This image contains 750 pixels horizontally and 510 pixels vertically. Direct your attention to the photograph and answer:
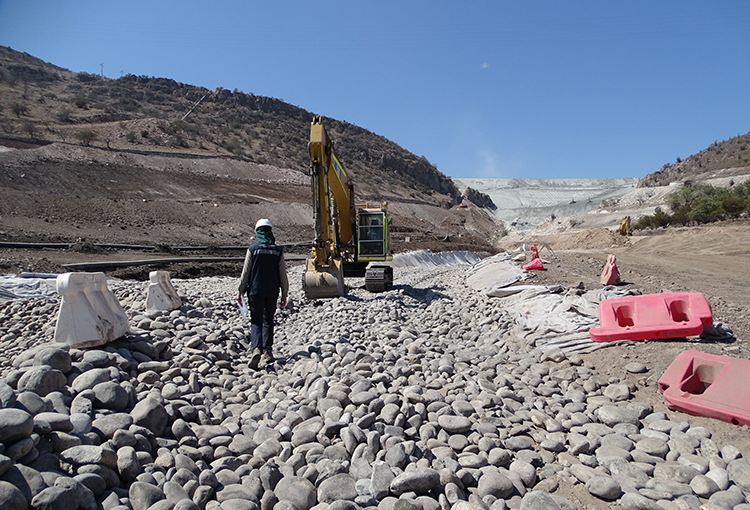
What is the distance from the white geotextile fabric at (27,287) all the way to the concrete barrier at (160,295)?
3.39 meters

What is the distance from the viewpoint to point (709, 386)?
12.7 feet

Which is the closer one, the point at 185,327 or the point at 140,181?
the point at 185,327

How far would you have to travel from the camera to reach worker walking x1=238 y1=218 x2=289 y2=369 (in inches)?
215

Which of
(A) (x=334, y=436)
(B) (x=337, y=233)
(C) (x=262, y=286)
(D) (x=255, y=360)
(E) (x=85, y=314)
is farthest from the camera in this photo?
(B) (x=337, y=233)

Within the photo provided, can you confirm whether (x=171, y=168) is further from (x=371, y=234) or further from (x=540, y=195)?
(x=540, y=195)

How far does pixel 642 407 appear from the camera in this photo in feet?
12.6

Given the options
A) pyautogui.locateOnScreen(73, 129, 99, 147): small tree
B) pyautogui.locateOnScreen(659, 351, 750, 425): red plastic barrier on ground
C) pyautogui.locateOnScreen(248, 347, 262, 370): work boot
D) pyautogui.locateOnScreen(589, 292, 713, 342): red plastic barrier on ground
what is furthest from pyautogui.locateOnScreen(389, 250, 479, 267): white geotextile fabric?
pyautogui.locateOnScreen(73, 129, 99, 147): small tree

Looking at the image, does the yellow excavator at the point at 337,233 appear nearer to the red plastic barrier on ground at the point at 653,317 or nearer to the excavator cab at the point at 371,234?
the excavator cab at the point at 371,234

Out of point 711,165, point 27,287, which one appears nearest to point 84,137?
point 27,287

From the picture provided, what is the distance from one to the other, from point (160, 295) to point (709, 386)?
7300 mm

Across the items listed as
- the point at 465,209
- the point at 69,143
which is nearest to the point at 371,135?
the point at 465,209

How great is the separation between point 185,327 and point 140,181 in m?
29.1

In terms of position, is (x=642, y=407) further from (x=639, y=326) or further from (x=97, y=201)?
(x=97, y=201)

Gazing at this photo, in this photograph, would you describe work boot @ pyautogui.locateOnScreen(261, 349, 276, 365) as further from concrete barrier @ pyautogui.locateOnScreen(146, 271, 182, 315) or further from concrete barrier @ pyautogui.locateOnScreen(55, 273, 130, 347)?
concrete barrier @ pyautogui.locateOnScreen(146, 271, 182, 315)
